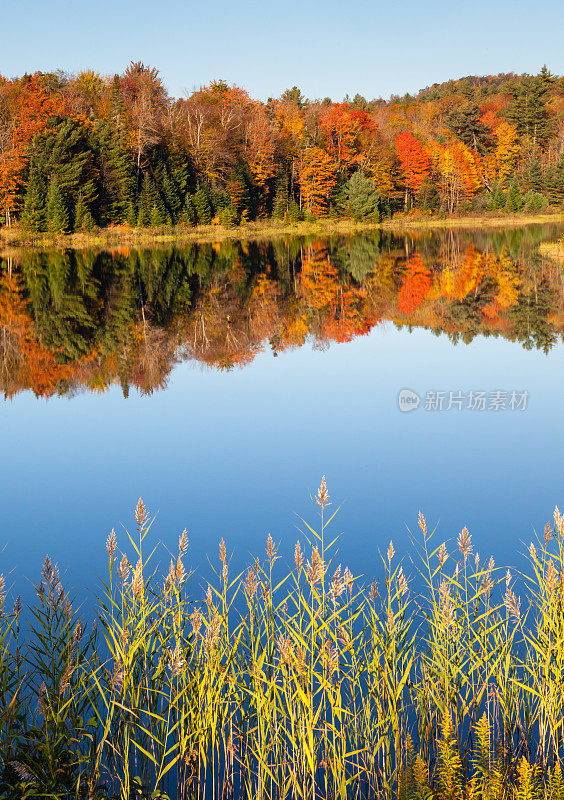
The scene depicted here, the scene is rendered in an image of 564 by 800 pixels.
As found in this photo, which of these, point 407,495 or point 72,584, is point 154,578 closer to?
point 72,584

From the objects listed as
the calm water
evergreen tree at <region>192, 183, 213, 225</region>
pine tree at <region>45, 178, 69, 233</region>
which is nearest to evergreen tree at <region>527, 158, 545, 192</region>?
evergreen tree at <region>192, 183, 213, 225</region>

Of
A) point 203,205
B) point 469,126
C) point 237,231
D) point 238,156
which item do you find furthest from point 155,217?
point 469,126

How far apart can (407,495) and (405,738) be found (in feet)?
9.92

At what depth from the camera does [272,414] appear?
8.58 meters

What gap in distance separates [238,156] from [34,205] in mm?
15564

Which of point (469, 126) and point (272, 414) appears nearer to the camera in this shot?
point (272, 414)

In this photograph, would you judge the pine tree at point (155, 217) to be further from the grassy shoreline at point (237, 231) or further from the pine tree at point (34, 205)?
the pine tree at point (34, 205)

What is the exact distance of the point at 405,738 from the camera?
2.88 metres

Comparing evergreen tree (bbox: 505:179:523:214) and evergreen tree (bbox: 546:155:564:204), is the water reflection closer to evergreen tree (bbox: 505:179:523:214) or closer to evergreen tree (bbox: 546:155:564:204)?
A: evergreen tree (bbox: 505:179:523:214)

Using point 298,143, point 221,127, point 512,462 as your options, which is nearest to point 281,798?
point 512,462

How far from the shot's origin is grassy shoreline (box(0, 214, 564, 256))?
3603cm

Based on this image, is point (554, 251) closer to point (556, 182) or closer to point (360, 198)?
point (360, 198)

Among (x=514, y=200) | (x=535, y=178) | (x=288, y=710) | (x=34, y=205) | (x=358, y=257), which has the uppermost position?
(x=535, y=178)

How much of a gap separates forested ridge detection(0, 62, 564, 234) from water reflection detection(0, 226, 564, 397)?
39.3ft
